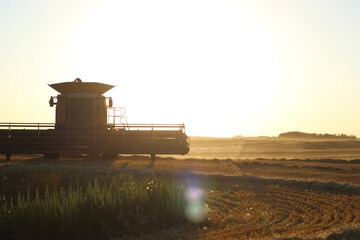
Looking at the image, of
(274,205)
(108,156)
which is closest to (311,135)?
(108,156)

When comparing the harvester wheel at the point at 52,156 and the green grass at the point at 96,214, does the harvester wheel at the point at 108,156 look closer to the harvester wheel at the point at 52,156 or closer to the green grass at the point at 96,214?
the harvester wheel at the point at 52,156

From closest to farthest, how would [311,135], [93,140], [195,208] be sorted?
1. [195,208]
2. [93,140]
3. [311,135]

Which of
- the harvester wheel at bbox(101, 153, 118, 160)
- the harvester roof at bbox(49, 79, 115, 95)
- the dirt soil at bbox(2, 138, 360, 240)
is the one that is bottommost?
the dirt soil at bbox(2, 138, 360, 240)

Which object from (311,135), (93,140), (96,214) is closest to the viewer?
(96,214)

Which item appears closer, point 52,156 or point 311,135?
point 52,156

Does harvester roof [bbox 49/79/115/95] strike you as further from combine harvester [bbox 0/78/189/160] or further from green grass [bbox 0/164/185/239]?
green grass [bbox 0/164/185/239]

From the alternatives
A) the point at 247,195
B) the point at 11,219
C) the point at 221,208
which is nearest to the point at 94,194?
the point at 11,219

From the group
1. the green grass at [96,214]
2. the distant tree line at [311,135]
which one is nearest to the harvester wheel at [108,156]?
the green grass at [96,214]

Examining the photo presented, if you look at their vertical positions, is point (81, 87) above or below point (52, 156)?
above

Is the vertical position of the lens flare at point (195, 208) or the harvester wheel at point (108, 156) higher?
the harvester wheel at point (108, 156)

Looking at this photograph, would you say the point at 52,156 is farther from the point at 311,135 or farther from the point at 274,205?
the point at 311,135

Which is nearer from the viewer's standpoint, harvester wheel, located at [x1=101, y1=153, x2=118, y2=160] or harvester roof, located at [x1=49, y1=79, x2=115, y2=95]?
harvester roof, located at [x1=49, y1=79, x2=115, y2=95]

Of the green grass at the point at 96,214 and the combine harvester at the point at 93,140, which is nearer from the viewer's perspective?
the green grass at the point at 96,214

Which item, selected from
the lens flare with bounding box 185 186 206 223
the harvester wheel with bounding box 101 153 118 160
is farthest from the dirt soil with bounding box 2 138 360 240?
the harvester wheel with bounding box 101 153 118 160
